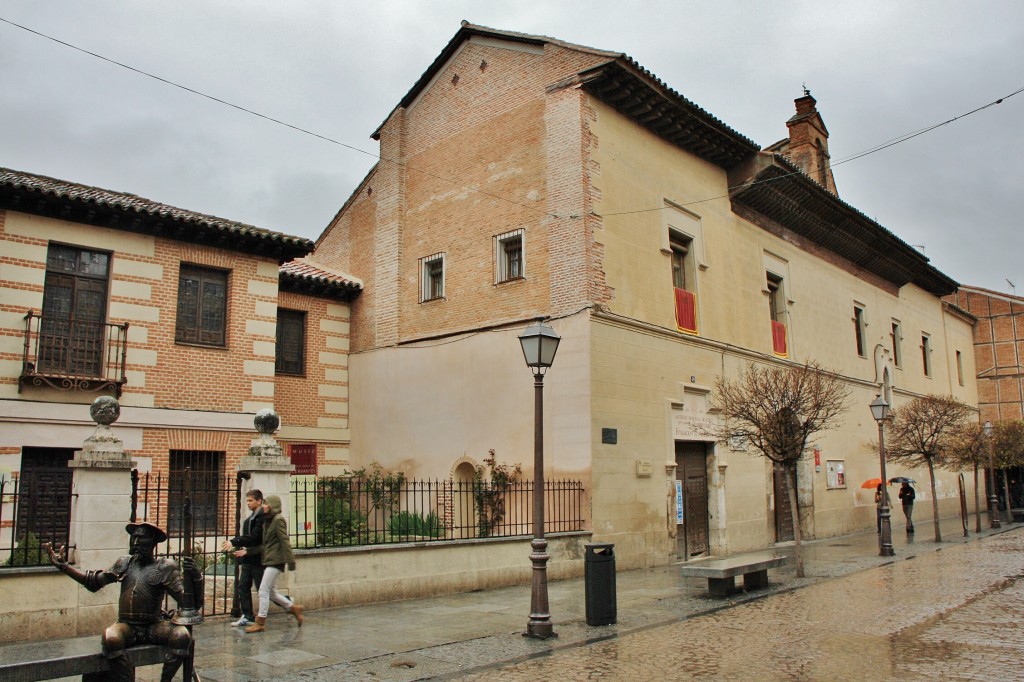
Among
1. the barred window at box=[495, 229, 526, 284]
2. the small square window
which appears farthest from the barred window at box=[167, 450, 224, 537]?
the barred window at box=[495, 229, 526, 284]

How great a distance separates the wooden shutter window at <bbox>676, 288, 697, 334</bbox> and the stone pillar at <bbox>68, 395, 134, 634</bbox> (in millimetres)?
11695

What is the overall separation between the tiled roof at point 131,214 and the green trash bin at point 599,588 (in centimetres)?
955

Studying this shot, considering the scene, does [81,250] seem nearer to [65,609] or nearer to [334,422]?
[334,422]

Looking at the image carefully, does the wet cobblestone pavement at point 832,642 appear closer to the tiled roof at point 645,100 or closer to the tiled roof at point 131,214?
the tiled roof at point 645,100

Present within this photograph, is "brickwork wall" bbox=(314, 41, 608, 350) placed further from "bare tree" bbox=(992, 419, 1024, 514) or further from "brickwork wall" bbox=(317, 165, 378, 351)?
"bare tree" bbox=(992, 419, 1024, 514)

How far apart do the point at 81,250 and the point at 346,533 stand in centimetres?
710

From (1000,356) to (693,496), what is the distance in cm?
3054

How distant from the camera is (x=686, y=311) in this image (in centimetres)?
1775

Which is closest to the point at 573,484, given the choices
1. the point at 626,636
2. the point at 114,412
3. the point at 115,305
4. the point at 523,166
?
the point at 626,636

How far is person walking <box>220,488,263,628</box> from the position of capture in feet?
29.9

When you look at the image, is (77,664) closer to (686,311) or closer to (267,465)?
(267,465)

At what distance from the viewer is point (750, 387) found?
1490cm

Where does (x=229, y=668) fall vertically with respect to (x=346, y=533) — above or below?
below

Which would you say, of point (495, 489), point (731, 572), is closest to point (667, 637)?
point (731, 572)
